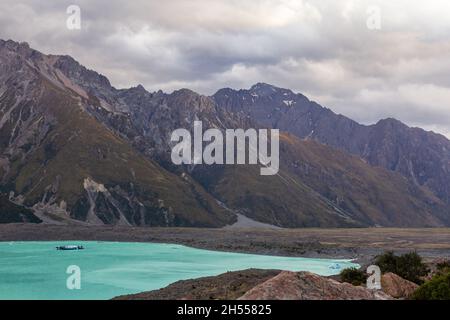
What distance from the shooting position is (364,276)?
68875mm

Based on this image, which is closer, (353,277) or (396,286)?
(396,286)

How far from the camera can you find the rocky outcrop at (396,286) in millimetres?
55375

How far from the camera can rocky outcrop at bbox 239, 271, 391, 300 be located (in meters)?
31.6

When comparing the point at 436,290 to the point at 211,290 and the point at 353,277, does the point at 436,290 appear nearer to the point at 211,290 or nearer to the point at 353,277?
the point at 211,290

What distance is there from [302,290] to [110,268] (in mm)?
99169

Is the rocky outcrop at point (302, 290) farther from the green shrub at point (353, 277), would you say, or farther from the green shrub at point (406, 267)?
the green shrub at point (406, 267)

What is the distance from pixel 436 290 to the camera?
4381 cm

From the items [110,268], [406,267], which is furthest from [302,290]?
[110,268]

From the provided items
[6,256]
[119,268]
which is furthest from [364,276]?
[6,256]
